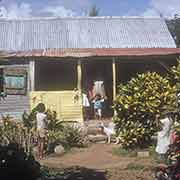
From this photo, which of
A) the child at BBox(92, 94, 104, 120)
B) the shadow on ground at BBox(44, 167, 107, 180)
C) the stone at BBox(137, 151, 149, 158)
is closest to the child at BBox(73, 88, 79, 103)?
the child at BBox(92, 94, 104, 120)

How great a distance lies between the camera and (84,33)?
21.2 meters

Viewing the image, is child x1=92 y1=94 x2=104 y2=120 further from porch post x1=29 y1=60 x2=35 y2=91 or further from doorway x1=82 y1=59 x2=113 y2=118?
porch post x1=29 y1=60 x2=35 y2=91

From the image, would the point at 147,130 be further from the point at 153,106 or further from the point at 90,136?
the point at 90,136

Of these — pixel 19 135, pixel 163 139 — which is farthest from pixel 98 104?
pixel 163 139

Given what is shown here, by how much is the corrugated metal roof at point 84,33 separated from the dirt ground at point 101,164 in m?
6.77

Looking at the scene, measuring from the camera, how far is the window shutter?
18531mm

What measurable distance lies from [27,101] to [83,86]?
2297 millimetres

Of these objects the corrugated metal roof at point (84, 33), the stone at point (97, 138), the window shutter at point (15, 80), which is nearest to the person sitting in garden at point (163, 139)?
the stone at point (97, 138)

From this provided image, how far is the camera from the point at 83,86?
19578 millimetres

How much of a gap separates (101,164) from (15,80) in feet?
24.3

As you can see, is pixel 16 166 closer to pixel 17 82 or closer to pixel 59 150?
pixel 59 150

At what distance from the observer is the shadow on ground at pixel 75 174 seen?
32.4 feet

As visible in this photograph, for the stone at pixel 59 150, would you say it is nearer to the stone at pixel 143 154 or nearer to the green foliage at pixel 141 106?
the green foliage at pixel 141 106

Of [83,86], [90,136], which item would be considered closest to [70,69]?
[83,86]
